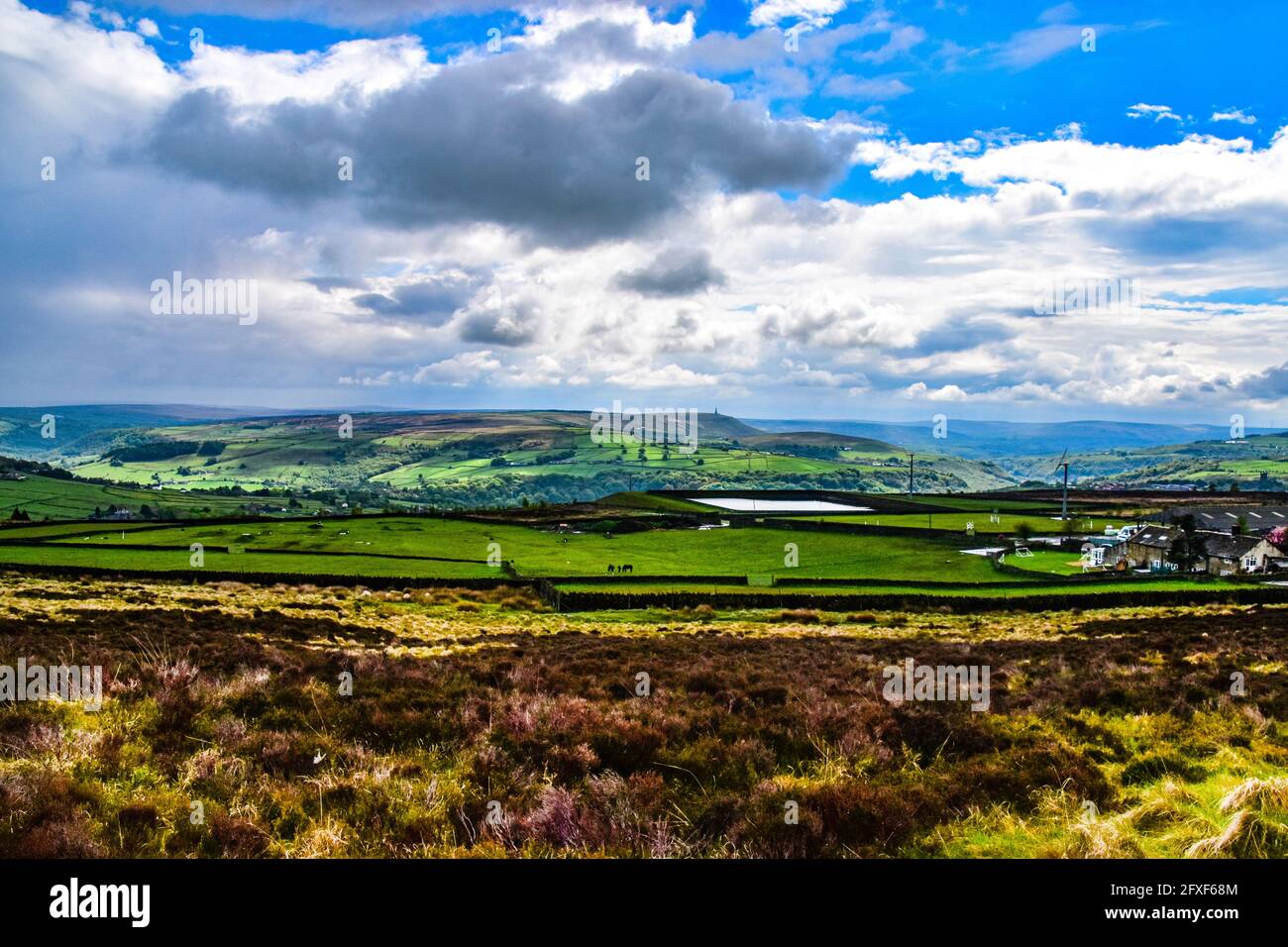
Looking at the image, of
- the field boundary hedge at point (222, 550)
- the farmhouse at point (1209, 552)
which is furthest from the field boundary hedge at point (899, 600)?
the field boundary hedge at point (222, 550)

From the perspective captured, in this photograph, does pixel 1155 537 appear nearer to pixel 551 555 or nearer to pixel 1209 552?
pixel 1209 552

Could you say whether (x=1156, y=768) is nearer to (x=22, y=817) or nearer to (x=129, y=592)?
(x=22, y=817)

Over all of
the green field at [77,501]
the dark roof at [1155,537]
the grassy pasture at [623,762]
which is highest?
the grassy pasture at [623,762]

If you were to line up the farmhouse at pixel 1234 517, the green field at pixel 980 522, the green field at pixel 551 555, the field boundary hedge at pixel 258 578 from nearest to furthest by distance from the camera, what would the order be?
the field boundary hedge at pixel 258 578, the green field at pixel 551 555, the farmhouse at pixel 1234 517, the green field at pixel 980 522

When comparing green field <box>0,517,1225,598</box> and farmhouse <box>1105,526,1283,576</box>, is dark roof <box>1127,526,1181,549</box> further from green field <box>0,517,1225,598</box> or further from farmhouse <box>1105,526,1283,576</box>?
green field <box>0,517,1225,598</box>

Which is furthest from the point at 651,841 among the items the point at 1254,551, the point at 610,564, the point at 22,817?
the point at 1254,551

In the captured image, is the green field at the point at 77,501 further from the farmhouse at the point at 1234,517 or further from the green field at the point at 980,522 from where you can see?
the farmhouse at the point at 1234,517

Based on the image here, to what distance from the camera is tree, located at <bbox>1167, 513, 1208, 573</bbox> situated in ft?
224

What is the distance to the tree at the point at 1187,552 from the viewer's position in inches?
2692

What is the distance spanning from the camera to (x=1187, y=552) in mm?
69750

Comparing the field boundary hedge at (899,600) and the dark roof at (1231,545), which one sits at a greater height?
the dark roof at (1231,545)

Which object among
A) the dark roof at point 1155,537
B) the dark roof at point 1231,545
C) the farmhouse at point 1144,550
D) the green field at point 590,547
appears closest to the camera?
the green field at point 590,547

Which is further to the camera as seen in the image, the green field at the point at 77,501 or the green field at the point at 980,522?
the green field at the point at 77,501

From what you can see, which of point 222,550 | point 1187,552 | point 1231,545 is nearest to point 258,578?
point 222,550
